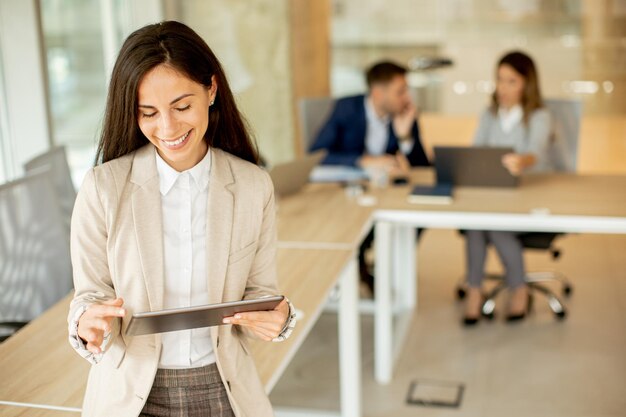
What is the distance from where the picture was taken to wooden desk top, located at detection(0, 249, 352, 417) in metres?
1.93

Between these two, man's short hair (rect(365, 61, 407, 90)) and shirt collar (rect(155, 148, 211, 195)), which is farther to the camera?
man's short hair (rect(365, 61, 407, 90))

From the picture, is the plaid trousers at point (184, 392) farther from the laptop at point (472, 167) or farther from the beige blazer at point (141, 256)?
the laptop at point (472, 167)

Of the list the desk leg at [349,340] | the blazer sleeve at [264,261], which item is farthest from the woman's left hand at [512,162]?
the blazer sleeve at [264,261]

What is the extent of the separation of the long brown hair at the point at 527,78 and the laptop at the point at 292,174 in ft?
3.89

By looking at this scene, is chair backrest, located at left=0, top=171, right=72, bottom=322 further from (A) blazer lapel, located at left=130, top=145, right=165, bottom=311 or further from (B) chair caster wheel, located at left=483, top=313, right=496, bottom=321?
(B) chair caster wheel, located at left=483, top=313, right=496, bottom=321

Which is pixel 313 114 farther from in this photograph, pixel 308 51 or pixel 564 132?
pixel 308 51

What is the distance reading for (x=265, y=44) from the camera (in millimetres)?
6562

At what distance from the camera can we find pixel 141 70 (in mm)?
1529

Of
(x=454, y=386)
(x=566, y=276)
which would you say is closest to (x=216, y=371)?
(x=454, y=386)

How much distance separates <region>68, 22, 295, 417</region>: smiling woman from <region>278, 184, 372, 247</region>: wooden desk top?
154cm

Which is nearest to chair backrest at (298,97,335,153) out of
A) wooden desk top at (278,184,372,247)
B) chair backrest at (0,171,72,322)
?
wooden desk top at (278,184,372,247)

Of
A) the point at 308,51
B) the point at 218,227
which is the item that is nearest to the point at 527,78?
the point at 308,51

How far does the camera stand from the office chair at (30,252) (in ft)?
9.09

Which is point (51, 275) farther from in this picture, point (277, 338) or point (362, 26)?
point (362, 26)
